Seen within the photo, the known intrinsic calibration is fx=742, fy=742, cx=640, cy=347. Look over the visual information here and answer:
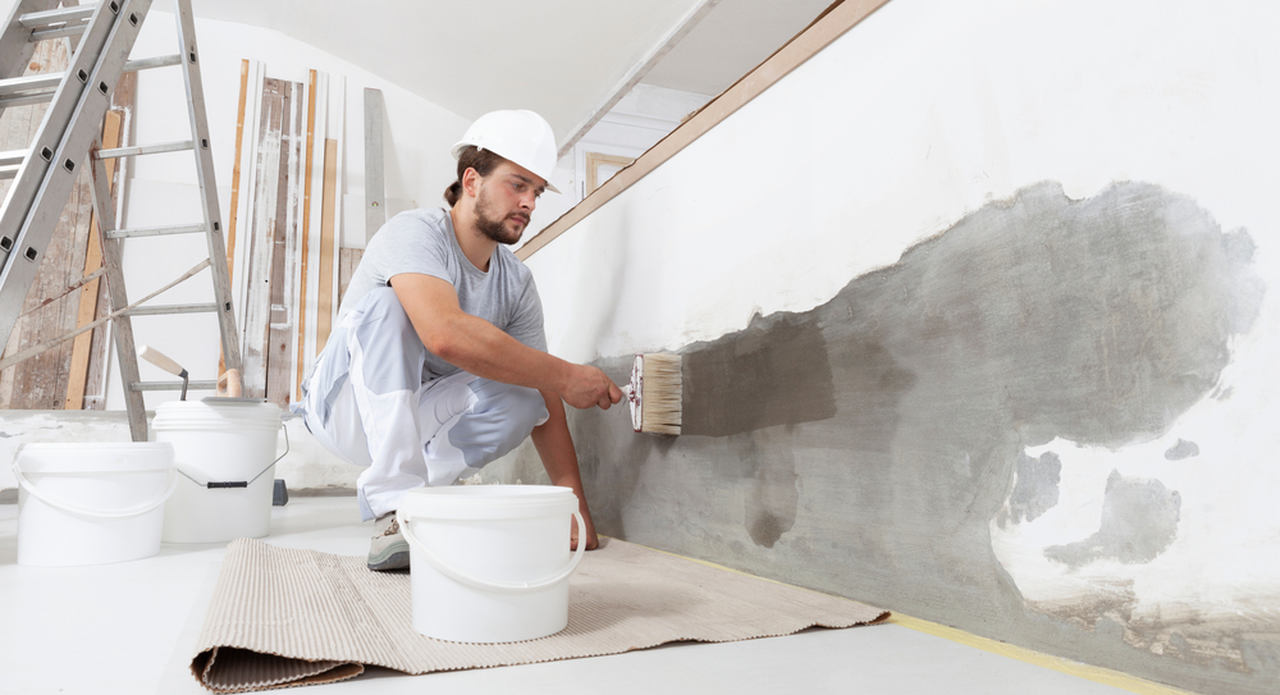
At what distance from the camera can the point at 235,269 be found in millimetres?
4008

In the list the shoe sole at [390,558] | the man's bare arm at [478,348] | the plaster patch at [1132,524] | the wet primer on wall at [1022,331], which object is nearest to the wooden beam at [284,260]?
the man's bare arm at [478,348]

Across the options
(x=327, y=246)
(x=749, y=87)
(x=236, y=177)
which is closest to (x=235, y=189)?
(x=236, y=177)

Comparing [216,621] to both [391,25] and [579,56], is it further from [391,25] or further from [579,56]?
[391,25]

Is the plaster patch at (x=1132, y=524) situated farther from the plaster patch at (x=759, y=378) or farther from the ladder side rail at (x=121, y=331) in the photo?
the ladder side rail at (x=121, y=331)

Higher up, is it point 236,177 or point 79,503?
point 236,177

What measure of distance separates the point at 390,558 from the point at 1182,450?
1.33m

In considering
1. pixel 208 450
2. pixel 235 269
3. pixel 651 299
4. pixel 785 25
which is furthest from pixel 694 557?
pixel 785 25

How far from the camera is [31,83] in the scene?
1.79 metres

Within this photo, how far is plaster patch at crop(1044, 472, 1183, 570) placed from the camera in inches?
31.9

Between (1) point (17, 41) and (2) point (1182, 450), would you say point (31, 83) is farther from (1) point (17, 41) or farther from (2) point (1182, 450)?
(2) point (1182, 450)

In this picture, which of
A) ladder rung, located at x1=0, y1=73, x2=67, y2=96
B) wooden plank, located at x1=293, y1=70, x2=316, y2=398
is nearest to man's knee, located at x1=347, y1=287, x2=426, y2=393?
ladder rung, located at x1=0, y1=73, x2=67, y2=96

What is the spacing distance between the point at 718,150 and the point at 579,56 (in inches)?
75.0

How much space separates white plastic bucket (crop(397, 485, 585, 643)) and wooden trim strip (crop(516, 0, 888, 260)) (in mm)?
986

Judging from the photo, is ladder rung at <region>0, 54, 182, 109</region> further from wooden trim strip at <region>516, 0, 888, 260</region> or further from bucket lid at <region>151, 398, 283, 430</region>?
wooden trim strip at <region>516, 0, 888, 260</region>
